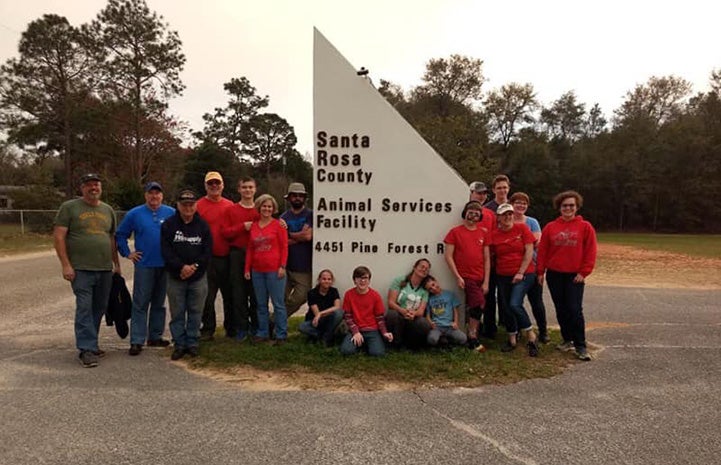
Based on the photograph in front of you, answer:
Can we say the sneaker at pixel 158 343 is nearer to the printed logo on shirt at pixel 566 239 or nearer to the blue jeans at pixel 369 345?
Answer: the blue jeans at pixel 369 345

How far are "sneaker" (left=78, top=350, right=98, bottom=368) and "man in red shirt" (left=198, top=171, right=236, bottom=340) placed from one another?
1203 millimetres

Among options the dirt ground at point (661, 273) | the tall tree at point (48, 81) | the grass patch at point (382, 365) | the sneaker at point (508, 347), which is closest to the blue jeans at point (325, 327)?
the grass patch at point (382, 365)

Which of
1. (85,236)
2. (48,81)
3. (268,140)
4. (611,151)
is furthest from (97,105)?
(611,151)

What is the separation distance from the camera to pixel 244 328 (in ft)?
19.1

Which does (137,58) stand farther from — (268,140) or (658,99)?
(658,99)

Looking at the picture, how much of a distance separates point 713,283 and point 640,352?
8.57 m

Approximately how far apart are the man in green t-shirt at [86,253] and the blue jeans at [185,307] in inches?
30.6

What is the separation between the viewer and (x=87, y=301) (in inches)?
201

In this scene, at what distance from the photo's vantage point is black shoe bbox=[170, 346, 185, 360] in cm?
513

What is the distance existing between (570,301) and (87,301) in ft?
16.8

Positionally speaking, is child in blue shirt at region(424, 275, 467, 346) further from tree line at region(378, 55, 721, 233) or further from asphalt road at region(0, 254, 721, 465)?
tree line at region(378, 55, 721, 233)

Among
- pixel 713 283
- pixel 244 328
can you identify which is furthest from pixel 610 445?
pixel 713 283

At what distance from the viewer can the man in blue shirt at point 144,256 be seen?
5.35 meters

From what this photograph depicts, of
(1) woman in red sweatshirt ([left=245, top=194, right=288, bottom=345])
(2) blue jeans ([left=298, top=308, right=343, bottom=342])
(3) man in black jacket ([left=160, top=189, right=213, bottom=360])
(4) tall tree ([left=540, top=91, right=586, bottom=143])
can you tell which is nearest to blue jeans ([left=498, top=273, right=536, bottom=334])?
(2) blue jeans ([left=298, top=308, right=343, bottom=342])
